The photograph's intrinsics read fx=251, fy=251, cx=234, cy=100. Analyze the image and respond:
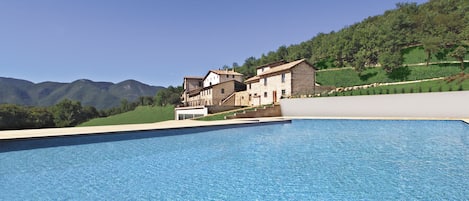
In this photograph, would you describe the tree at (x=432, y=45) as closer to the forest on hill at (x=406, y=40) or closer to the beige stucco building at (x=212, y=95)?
the forest on hill at (x=406, y=40)

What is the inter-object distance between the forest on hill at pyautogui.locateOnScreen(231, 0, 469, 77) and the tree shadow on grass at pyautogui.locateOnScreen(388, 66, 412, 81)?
43.1 inches

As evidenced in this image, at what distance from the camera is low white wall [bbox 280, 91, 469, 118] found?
18.9 metres

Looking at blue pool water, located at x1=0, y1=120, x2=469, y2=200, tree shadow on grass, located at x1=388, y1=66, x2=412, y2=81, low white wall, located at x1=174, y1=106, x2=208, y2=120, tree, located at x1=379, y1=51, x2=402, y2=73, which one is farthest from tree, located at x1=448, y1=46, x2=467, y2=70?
low white wall, located at x1=174, y1=106, x2=208, y2=120

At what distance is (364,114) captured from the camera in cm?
2314

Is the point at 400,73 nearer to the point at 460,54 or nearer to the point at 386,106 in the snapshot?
the point at 460,54

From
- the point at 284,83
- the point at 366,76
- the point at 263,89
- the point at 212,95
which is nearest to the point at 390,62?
the point at 366,76

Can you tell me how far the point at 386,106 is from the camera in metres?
21.8

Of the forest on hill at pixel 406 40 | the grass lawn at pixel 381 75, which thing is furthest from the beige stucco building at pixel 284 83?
the forest on hill at pixel 406 40

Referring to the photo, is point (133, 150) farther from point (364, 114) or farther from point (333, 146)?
point (364, 114)

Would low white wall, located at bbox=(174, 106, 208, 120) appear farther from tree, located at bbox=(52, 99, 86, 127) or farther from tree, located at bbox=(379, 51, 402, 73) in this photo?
tree, located at bbox=(52, 99, 86, 127)

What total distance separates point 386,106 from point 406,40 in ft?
136

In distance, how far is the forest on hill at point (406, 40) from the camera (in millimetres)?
45000

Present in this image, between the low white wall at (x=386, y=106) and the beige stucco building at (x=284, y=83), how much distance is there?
14.3ft

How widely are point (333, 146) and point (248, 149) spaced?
3520mm
